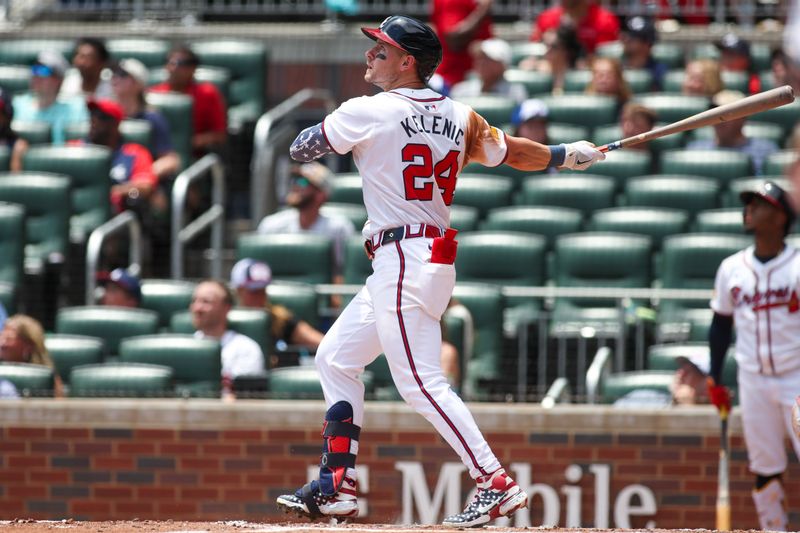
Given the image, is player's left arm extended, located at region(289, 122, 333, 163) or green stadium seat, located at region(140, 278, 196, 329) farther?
green stadium seat, located at region(140, 278, 196, 329)

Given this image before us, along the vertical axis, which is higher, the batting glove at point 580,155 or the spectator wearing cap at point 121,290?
the batting glove at point 580,155

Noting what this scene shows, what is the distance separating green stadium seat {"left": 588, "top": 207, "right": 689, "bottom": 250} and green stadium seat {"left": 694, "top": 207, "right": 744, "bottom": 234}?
0.11 metres

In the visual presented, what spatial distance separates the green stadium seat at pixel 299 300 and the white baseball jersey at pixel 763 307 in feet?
7.72

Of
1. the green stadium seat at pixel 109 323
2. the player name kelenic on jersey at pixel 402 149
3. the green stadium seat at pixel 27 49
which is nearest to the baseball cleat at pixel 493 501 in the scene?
the player name kelenic on jersey at pixel 402 149

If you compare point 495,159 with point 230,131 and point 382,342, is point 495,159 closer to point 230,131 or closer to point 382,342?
point 382,342

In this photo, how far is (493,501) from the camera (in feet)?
17.2

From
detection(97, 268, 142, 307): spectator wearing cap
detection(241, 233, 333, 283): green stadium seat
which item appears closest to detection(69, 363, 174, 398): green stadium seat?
detection(97, 268, 142, 307): spectator wearing cap

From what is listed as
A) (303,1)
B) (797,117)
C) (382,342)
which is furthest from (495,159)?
(303,1)

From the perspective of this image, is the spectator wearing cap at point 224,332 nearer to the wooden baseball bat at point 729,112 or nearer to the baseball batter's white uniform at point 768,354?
the baseball batter's white uniform at point 768,354

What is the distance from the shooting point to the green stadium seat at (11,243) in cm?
907

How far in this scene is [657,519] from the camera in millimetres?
7660

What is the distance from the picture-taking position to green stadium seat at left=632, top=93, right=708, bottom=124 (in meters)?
10.5

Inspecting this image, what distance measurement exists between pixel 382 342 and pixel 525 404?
2677mm

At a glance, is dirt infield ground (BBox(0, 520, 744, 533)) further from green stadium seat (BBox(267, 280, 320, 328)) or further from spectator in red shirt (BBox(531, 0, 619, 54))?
spectator in red shirt (BBox(531, 0, 619, 54))
